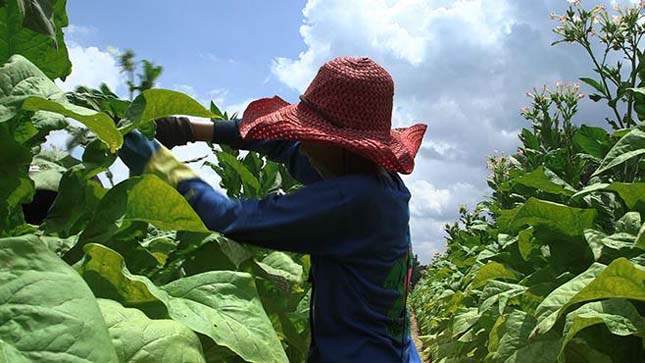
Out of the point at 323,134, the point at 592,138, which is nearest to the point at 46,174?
the point at 323,134

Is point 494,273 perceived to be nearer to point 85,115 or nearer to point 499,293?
point 499,293

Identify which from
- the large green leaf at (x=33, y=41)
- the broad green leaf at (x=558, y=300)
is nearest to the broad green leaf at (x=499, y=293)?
the broad green leaf at (x=558, y=300)

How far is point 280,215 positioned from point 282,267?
449 mm

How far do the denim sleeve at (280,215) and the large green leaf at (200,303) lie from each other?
0.44 m

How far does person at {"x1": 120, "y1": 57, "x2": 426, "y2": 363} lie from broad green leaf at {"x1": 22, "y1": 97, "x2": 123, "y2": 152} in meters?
0.62

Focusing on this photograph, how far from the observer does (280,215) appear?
1815 millimetres

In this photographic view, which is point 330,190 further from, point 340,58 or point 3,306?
point 3,306

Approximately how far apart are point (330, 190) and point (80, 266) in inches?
29.9

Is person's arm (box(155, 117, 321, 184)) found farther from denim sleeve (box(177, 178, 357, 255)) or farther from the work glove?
denim sleeve (box(177, 178, 357, 255))

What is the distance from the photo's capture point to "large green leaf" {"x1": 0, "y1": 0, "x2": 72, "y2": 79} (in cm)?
131

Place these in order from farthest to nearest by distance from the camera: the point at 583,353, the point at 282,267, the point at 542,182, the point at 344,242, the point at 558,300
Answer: the point at 542,182 < the point at 583,353 < the point at 558,300 < the point at 282,267 < the point at 344,242

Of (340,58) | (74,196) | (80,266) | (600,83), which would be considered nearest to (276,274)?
(340,58)

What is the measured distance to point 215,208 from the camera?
5.82ft

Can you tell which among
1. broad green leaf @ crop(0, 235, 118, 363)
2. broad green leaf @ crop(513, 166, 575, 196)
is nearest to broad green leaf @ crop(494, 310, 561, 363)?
broad green leaf @ crop(513, 166, 575, 196)
